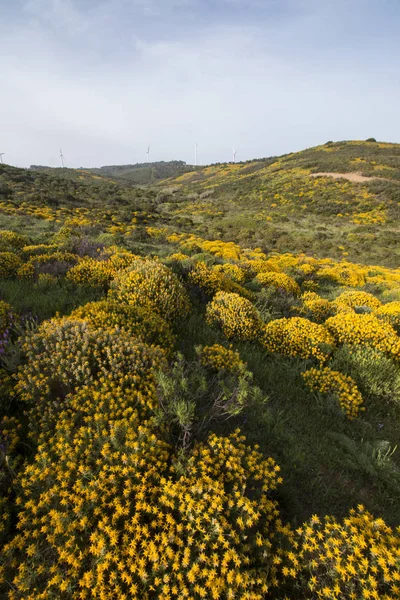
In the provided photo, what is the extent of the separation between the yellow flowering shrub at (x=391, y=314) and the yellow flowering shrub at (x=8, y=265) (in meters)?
10.2

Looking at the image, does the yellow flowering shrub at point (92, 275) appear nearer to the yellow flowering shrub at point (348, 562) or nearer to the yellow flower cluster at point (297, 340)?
the yellow flower cluster at point (297, 340)

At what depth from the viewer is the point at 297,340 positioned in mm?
6262

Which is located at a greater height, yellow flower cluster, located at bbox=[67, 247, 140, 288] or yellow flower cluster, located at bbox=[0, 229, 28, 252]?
yellow flower cluster, located at bbox=[0, 229, 28, 252]

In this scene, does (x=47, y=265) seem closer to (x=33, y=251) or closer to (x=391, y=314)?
(x=33, y=251)

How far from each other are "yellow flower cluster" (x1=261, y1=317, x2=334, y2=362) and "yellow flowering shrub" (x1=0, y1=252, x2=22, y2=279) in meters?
6.31

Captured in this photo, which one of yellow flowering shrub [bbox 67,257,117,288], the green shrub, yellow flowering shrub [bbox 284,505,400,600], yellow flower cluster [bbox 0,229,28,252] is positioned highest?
yellow flower cluster [bbox 0,229,28,252]

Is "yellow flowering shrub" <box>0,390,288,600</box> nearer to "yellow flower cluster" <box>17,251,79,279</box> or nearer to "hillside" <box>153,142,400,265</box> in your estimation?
"yellow flower cluster" <box>17,251,79,279</box>

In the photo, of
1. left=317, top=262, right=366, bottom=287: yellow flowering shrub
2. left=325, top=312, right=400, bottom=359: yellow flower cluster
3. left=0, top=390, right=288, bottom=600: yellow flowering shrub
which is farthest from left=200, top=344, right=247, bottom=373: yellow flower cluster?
left=317, top=262, right=366, bottom=287: yellow flowering shrub

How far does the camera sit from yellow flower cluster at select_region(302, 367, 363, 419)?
195 inches

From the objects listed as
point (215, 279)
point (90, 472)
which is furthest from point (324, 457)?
point (215, 279)

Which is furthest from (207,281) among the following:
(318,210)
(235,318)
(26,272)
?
(318,210)

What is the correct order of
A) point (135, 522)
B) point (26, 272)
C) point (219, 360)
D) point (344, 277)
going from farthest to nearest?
point (344, 277) → point (26, 272) → point (219, 360) → point (135, 522)

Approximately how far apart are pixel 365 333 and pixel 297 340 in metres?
Result: 2.01

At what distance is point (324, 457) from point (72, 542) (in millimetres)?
3162
